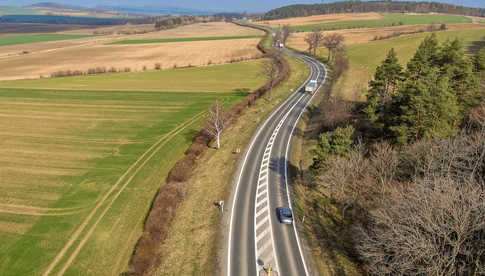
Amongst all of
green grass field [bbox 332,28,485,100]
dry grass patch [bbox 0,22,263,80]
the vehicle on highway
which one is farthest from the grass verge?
dry grass patch [bbox 0,22,263,80]

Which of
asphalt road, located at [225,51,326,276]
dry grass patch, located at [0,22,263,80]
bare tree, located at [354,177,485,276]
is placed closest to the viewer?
bare tree, located at [354,177,485,276]

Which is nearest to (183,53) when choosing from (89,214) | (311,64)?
(311,64)

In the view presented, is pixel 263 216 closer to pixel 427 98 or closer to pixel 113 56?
pixel 427 98

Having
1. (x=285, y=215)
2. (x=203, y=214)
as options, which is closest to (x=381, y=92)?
(x=285, y=215)

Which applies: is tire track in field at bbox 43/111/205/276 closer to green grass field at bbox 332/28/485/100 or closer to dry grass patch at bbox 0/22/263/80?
green grass field at bbox 332/28/485/100

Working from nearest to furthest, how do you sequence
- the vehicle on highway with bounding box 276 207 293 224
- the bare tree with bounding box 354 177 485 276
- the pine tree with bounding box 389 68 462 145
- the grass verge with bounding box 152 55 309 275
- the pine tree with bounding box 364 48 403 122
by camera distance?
the bare tree with bounding box 354 177 485 276 < the grass verge with bounding box 152 55 309 275 < the vehicle on highway with bounding box 276 207 293 224 < the pine tree with bounding box 389 68 462 145 < the pine tree with bounding box 364 48 403 122

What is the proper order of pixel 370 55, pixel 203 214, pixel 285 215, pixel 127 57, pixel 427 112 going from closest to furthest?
1. pixel 285 215
2. pixel 203 214
3. pixel 427 112
4. pixel 370 55
5. pixel 127 57
